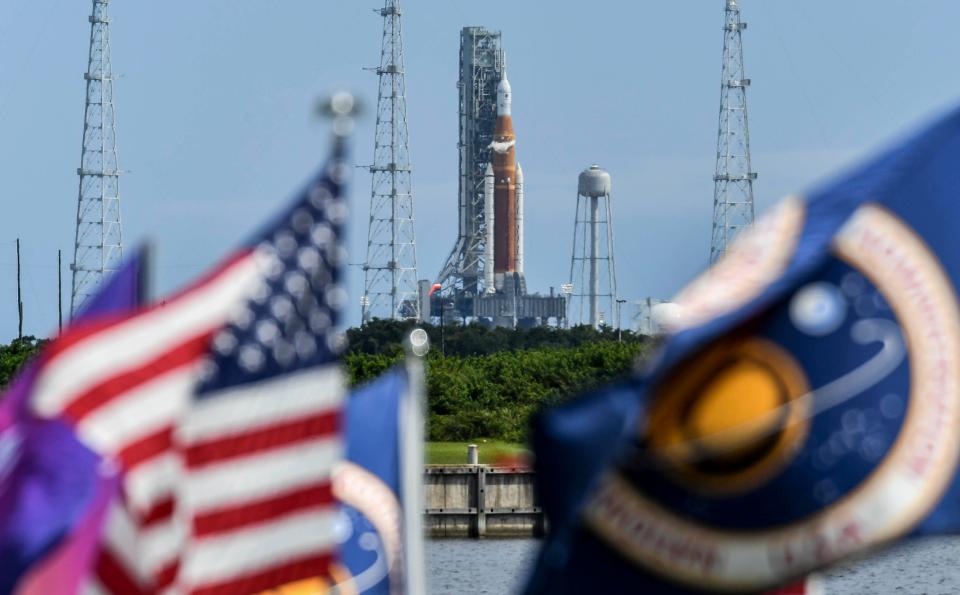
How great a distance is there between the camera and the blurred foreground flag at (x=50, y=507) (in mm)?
9258

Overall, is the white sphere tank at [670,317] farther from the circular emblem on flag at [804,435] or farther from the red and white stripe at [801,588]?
the red and white stripe at [801,588]

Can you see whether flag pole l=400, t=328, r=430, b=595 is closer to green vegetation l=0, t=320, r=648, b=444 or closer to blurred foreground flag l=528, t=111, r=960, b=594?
blurred foreground flag l=528, t=111, r=960, b=594

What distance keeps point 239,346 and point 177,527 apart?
0.79m

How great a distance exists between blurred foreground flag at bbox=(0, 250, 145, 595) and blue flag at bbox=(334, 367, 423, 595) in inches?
131

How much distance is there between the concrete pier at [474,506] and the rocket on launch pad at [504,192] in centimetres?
11237

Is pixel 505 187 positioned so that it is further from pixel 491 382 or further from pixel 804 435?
pixel 804 435

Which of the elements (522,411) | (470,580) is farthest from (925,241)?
(522,411)

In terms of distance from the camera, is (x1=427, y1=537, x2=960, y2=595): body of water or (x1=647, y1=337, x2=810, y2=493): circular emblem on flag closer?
(x1=647, y1=337, x2=810, y2=493): circular emblem on flag

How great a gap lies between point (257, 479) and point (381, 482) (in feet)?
12.5

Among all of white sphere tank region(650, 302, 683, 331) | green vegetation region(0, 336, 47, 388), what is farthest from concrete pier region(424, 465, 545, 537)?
white sphere tank region(650, 302, 683, 331)

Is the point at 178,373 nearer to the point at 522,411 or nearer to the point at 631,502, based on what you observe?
the point at 631,502

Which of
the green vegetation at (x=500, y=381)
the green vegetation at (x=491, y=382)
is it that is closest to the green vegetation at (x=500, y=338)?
the green vegetation at (x=500, y=381)

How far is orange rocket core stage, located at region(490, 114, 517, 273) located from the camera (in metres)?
166

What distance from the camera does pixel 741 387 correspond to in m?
8.01
